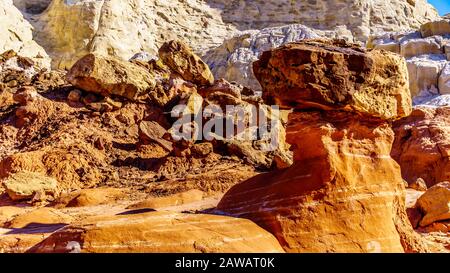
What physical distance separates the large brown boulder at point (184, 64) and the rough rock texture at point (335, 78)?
9462mm

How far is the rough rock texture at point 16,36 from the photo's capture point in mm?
20297

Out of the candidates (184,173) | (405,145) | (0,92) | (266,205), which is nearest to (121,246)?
(266,205)

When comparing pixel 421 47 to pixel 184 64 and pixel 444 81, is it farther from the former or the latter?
pixel 184 64

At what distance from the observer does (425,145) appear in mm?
11906

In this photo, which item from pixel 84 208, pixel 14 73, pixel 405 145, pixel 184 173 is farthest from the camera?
pixel 14 73

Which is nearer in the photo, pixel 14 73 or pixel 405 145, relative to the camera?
pixel 405 145

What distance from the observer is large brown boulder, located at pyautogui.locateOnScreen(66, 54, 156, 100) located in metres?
13.9

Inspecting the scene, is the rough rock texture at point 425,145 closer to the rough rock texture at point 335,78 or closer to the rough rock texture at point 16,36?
the rough rock texture at point 335,78

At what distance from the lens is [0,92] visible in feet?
46.9

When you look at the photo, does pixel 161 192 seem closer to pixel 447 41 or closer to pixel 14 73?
pixel 14 73

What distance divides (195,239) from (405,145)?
9240 millimetres

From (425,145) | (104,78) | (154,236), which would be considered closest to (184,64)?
(104,78)
